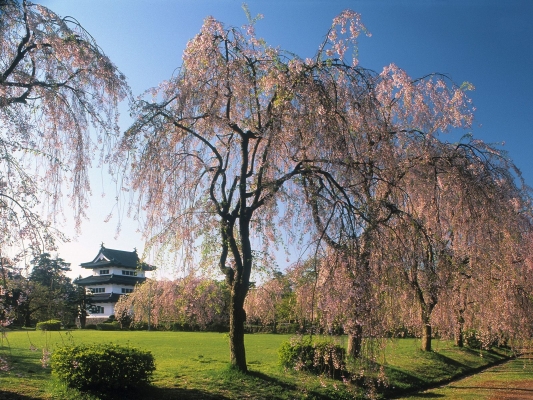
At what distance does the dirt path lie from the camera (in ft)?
38.2

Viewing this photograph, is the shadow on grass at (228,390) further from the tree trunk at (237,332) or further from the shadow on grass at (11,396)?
the shadow on grass at (11,396)

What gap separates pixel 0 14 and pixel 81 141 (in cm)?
192

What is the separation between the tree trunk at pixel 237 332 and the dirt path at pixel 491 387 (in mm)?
4211

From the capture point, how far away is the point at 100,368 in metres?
8.01

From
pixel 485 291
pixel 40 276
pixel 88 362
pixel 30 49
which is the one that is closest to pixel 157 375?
pixel 88 362

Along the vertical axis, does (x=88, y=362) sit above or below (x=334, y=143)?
below

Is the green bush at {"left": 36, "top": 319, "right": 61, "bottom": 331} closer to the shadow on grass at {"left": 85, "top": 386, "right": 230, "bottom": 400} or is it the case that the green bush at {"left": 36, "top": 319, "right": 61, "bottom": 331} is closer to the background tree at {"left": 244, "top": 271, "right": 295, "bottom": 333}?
the shadow on grass at {"left": 85, "top": 386, "right": 230, "bottom": 400}

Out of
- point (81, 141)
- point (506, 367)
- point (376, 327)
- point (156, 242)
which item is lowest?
point (506, 367)

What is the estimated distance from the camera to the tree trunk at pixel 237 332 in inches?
412

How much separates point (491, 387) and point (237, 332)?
7.80m

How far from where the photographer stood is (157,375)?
1021cm

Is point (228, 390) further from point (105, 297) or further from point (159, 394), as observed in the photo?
point (105, 297)

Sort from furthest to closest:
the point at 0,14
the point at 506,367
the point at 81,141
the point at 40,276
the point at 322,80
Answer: the point at 506,367
the point at 322,80
the point at 81,141
the point at 0,14
the point at 40,276

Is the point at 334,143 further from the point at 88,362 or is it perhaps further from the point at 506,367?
the point at 506,367
